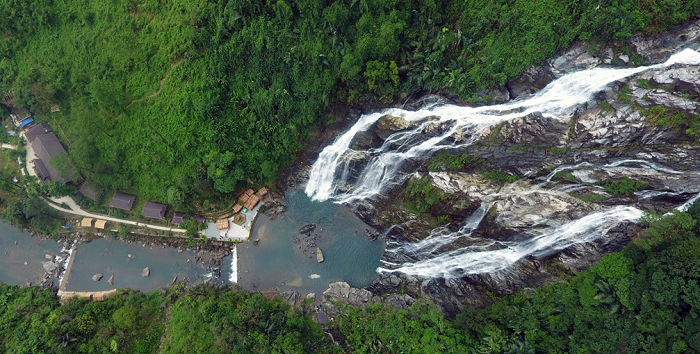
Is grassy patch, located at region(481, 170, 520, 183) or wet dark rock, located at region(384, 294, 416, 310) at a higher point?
grassy patch, located at region(481, 170, 520, 183)

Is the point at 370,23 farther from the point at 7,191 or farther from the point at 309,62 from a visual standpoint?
the point at 7,191

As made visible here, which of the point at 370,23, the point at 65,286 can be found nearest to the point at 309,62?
the point at 370,23

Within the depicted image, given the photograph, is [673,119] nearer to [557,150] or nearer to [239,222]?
[557,150]

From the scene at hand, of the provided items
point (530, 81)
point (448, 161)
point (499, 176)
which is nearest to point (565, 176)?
point (499, 176)

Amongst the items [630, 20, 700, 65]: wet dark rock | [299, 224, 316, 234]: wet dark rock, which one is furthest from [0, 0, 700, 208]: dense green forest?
[630, 20, 700, 65]: wet dark rock

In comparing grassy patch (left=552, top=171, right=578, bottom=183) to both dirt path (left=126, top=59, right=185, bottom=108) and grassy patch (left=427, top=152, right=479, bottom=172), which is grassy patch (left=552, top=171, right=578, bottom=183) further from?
dirt path (left=126, top=59, right=185, bottom=108)

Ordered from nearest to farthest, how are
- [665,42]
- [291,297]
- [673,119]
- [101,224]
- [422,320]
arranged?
[673,119] → [665,42] → [422,320] → [291,297] → [101,224]
